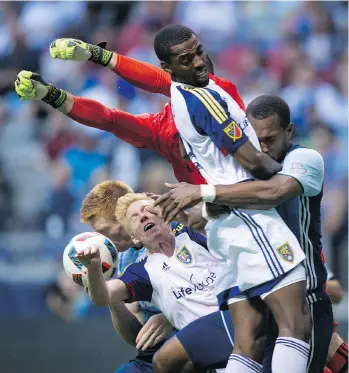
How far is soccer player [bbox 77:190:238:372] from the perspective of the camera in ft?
15.0

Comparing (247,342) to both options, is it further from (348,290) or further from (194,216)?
(348,290)

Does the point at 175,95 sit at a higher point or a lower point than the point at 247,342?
higher

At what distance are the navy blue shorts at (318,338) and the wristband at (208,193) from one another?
0.69m

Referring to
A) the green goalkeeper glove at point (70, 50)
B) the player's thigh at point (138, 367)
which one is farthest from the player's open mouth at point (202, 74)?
the player's thigh at point (138, 367)

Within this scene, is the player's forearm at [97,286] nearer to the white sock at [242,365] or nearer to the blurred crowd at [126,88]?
the white sock at [242,365]

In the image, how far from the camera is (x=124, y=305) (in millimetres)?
5219

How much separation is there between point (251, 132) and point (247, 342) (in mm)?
951

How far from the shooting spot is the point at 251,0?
1145 cm

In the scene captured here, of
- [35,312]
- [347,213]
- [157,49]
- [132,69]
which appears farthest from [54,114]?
[157,49]

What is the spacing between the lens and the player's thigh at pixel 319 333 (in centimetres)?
428

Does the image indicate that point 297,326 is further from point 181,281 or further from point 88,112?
point 88,112

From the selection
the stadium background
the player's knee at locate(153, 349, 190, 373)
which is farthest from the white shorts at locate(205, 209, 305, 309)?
the stadium background

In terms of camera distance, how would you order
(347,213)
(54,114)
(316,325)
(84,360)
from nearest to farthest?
(316,325) → (84,360) → (347,213) → (54,114)

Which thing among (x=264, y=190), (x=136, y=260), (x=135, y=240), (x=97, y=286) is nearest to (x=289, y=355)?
(x=264, y=190)
